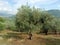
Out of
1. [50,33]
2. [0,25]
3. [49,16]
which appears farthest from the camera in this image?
[0,25]

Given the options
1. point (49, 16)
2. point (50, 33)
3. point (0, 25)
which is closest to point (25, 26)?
point (49, 16)

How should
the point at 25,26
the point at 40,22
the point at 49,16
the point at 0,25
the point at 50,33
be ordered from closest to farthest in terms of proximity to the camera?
the point at 25,26 → the point at 40,22 → the point at 49,16 → the point at 50,33 → the point at 0,25

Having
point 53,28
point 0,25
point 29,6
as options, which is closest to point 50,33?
point 53,28

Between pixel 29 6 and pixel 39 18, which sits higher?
pixel 29 6

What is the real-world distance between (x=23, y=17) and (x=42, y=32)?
22.3 m

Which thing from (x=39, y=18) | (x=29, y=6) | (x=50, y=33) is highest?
(x=29, y=6)

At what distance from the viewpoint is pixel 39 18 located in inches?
2058

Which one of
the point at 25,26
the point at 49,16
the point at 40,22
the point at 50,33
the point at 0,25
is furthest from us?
the point at 0,25

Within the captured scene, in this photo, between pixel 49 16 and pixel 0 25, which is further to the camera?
pixel 0 25

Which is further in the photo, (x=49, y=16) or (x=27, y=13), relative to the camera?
(x=49, y=16)

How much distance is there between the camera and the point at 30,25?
49156 millimetres

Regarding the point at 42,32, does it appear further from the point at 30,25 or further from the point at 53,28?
the point at 30,25

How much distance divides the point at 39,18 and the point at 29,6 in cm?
435

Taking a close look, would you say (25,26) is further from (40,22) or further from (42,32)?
(42,32)
